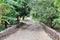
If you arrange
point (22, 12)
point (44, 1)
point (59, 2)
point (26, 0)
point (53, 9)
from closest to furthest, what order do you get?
point (59, 2)
point (53, 9)
point (44, 1)
point (26, 0)
point (22, 12)

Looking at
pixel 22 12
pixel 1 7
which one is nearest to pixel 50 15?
pixel 22 12

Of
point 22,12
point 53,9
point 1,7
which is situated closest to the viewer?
point 1,7

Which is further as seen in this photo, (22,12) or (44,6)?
(22,12)

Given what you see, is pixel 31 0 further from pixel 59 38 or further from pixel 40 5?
pixel 59 38

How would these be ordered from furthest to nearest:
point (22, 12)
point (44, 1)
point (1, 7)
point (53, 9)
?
point (22, 12) → point (44, 1) → point (53, 9) → point (1, 7)

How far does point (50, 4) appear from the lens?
27812mm

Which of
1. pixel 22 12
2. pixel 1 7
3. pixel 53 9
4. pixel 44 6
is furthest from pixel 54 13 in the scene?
pixel 1 7

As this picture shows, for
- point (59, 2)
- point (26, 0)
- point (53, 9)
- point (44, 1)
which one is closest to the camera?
point (59, 2)

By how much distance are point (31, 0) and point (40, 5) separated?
18.5 ft

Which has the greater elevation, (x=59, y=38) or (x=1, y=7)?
(x=1, y=7)

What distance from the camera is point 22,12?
3953cm

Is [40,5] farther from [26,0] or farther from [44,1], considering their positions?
[26,0]

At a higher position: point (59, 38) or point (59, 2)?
point (59, 2)

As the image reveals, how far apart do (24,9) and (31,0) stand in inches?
157
